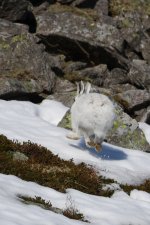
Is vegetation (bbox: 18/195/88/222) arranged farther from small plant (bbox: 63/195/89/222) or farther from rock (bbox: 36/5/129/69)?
rock (bbox: 36/5/129/69)

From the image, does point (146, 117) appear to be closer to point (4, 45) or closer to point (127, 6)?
point (4, 45)

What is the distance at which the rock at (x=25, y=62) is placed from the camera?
2445 cm

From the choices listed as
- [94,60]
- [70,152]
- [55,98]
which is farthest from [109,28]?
[70,152]

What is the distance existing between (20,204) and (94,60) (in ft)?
67.3

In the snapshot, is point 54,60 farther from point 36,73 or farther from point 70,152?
point 70,152

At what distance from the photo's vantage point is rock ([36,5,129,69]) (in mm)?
29297

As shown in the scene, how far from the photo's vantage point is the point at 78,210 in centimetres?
1121

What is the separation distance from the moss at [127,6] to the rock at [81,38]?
12.6 feet

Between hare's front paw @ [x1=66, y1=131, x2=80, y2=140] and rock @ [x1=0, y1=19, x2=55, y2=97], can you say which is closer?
hare's front paw @ [x1=66, y1=131, x2=80, y2=140]

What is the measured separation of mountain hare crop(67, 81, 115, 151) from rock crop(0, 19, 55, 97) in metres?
8.45

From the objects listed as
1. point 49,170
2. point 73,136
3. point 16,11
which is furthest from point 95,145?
point 16,11

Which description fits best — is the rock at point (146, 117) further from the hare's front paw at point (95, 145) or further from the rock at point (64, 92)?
the hare's front paw at point (95, 145)

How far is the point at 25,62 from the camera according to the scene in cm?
2516

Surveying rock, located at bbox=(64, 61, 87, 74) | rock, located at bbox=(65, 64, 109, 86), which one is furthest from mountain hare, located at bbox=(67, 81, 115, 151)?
rock, located at bbox=(64, 61, 87, 74)
